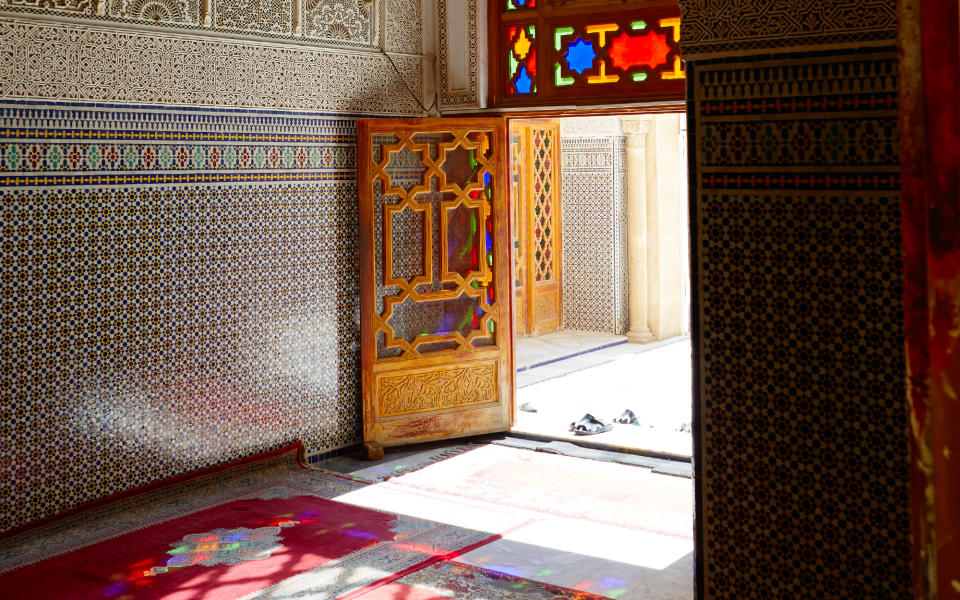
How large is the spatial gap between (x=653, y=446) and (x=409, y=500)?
1.36m

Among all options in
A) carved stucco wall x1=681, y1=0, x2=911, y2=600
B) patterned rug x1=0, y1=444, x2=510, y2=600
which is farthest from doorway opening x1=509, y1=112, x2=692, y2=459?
carved stucco wall x1=681, y1=0, x2=911, y2=600

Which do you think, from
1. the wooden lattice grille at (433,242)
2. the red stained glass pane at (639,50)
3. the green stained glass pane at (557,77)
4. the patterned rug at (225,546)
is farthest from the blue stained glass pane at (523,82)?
the patterned rug at (225,546)

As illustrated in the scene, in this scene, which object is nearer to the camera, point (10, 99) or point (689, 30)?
point (689, 30)

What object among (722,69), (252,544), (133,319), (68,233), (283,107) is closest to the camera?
(722,69)

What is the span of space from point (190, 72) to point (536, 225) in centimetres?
464

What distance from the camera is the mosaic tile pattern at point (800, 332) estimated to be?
7.56 feet

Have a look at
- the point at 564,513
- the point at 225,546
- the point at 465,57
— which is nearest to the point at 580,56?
the point at 465,57

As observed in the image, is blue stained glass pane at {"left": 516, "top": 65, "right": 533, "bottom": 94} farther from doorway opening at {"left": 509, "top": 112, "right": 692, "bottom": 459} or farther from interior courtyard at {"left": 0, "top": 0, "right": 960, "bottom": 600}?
doorway opening at {"left": 509, "top": 112, "right": 692, "bottom": 459}

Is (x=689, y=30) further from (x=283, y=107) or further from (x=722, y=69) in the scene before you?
(x=283, y=107)

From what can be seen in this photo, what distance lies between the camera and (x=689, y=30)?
2.53 m

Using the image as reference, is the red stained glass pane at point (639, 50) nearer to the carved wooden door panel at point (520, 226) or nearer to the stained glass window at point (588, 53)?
the stained glass window at point (588, 53)

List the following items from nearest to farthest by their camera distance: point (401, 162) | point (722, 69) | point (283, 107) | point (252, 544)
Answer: point (722, 69)
point (252, 544)
point (283, 107)
point (401, 162)

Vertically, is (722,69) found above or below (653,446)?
above

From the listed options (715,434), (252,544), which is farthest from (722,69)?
(252,544)
